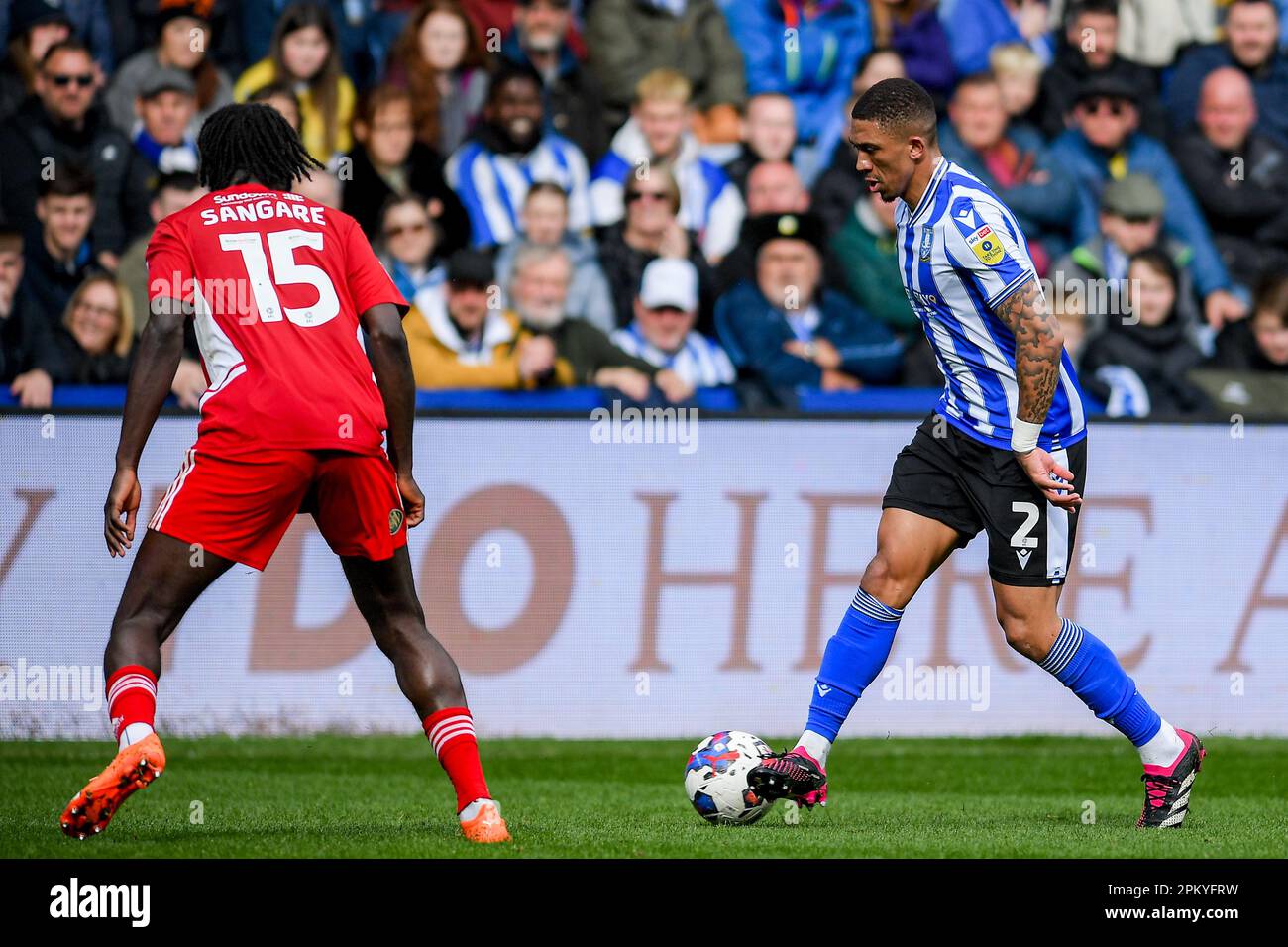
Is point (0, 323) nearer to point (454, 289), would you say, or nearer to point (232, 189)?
point (454, 289)

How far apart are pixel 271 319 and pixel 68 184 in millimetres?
5928

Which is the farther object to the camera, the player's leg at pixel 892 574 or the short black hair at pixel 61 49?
the short black hair at pixel 61 49

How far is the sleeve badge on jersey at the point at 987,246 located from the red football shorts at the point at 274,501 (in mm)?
2050

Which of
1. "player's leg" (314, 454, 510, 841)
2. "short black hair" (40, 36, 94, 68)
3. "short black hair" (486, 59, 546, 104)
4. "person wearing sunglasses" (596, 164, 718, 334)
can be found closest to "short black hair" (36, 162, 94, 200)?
"short black hair" (40, 36, 94, 68)

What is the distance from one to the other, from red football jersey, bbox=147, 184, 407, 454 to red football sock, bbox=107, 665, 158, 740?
709 mm

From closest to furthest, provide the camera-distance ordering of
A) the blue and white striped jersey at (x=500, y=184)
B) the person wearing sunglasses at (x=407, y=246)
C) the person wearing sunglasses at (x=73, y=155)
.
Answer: the person wearing sunglasses at (x=73, y=155), the person wearing sunglasses at (x=407, y=246), the blue and white striped jersey at (x=500, y=184)

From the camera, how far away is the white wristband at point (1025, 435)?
20.7 ft

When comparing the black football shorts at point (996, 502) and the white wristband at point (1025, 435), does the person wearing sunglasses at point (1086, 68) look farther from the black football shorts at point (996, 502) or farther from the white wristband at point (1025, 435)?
the white wristband at point (1025, 435)

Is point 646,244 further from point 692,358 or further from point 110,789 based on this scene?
point 110,789

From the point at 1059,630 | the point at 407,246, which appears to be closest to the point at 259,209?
the point at 1059,630

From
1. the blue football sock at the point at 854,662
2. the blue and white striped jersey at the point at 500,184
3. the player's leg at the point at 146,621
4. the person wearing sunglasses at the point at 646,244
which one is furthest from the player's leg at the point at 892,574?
the blue and white striped jersey at the point at 500,184

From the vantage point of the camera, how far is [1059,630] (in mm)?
6469

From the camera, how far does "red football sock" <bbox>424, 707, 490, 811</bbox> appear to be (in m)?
5.74
